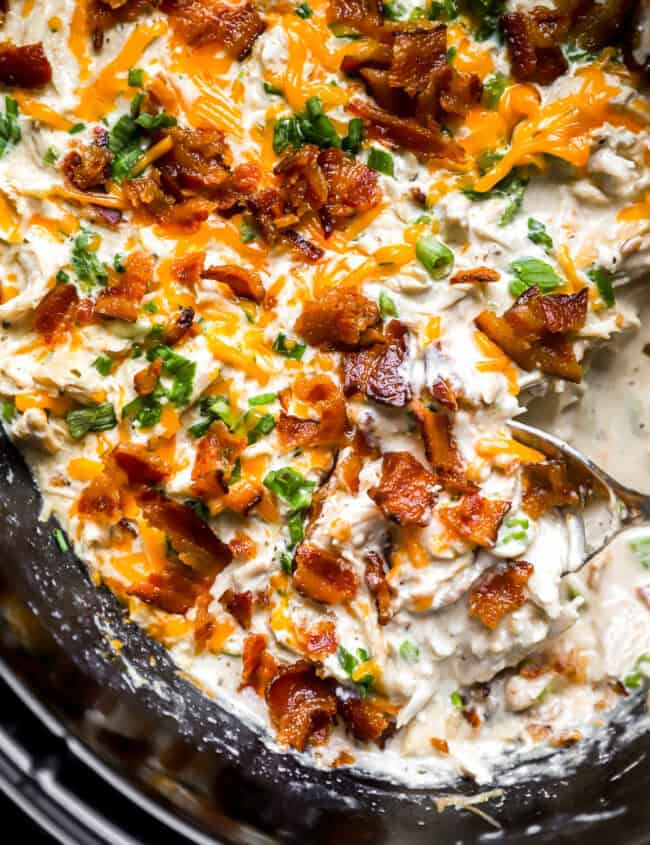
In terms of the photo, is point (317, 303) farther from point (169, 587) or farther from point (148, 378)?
point (169, 587)

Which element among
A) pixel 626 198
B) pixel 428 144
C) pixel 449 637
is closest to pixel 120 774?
pixel 449 637

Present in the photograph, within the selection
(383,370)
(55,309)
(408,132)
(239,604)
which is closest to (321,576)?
(239,604)

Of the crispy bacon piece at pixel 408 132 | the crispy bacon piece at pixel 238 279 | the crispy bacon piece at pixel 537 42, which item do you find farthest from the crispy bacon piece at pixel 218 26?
the crispy bacon piece at pixel 537 42

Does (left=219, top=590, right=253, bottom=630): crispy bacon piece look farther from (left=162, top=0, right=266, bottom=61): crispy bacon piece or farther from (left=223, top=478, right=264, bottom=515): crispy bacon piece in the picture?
(left=162, top=0, right=266, bottom=61): crispy bacon piece

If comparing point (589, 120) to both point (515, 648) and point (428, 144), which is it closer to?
point (428, 144)

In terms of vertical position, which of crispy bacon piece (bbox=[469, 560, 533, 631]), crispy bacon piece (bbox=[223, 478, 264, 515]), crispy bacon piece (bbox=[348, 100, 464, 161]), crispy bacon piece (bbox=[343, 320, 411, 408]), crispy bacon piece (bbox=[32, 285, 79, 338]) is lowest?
crispy bacon piece (bbox=[469, 560, 533, 631])

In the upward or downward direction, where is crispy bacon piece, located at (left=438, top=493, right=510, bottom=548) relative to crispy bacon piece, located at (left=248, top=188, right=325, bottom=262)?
downward

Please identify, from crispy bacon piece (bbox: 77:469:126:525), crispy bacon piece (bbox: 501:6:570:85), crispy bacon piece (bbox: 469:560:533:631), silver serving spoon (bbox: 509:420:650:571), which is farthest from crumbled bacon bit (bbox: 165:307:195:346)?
crispy bacon piece (bbox: 501:6:570:85)
